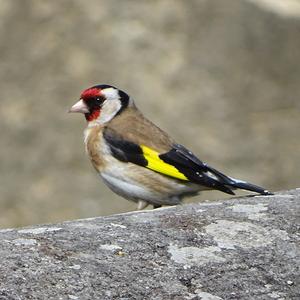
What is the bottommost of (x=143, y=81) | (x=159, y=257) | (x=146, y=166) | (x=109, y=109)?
(x=143, y=81)

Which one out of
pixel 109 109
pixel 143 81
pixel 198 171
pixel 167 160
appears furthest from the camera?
pixel 143 81

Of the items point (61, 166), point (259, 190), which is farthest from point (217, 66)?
point (259, 190)

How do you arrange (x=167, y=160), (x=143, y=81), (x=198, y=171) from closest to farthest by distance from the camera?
(x=198, y=171) → (x=167, y=160) → (x=143, y=81)

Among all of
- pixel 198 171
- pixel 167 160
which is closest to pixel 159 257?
pixel 198 171

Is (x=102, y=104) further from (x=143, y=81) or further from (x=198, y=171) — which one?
(x=143, y=81)

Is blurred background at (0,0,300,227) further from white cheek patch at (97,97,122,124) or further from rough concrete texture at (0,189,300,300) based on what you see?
rough concrete texture at (0,189,300,300)

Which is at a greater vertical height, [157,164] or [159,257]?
[159,257]

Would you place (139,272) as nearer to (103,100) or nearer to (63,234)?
(63,234)

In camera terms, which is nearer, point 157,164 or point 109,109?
point 157,164
